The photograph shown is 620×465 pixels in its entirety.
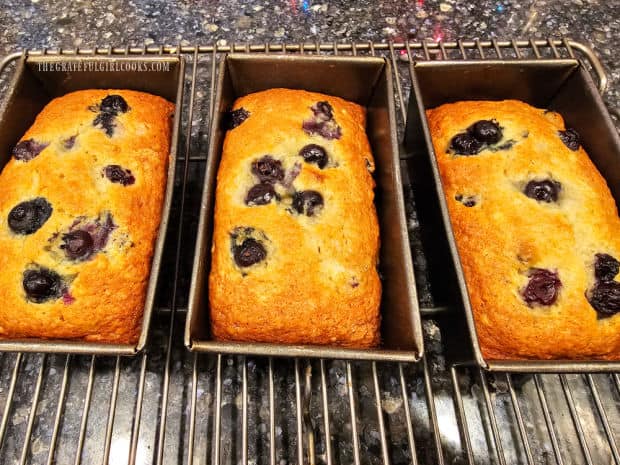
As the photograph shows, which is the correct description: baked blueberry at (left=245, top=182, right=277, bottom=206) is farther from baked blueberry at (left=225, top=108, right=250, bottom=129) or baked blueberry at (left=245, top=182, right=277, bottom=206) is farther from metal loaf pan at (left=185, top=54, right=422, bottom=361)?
baked blueberry at (left=225, top=108, right=250, bottom=129)

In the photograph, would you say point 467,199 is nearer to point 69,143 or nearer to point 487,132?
point 487,132

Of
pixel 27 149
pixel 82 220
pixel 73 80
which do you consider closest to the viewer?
pixel 82 220

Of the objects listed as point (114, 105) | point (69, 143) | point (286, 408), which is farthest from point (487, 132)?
point (69, 143)

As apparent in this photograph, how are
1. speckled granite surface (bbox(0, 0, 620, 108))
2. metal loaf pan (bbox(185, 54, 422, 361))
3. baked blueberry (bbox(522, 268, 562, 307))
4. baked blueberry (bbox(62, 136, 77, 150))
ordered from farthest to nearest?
speckled granite surface (bbox(0, 0, 620, 108))
baked blueberry (bbox(62, 136, 77, 150))
baked blueberry (bbox(522, 268, 562, 307))
metal loaf pan (bbox(185, 54, 422, 361))

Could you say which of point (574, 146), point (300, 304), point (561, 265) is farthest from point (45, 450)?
point (574, 146)

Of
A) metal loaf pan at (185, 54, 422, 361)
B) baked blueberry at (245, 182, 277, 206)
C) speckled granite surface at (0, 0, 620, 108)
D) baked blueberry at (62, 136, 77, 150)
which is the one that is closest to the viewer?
metal loaf pan at (185, 54, 422, 361)

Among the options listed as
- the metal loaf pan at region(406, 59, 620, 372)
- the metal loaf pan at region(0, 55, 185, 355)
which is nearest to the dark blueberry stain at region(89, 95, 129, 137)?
the metal loaf pan at region(0, 55, 185, 355)
